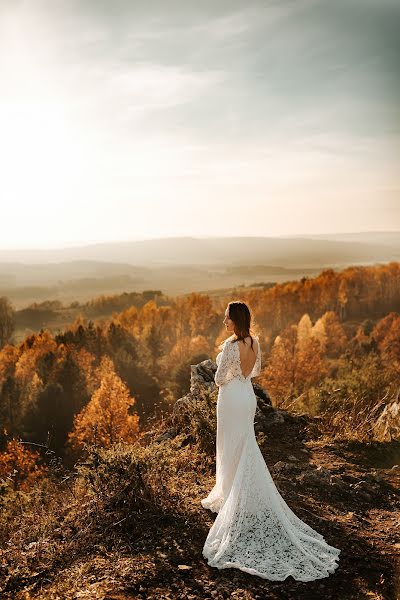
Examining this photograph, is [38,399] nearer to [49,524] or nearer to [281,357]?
[281,357]

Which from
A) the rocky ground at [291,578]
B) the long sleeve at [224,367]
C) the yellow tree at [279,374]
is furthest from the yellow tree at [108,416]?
the long sleeve at [224,367]

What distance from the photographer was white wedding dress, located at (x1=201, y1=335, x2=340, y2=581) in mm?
5414

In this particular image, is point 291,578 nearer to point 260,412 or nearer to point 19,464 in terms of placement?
point 260,412

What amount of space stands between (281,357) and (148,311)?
2120 inches

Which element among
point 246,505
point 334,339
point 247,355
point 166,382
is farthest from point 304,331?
point 246,505

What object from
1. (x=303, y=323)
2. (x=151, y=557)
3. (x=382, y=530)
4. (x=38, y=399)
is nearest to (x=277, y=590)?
(x=151, y=557)

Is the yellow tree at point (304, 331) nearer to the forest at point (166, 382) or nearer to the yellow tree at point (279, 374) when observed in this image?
the forest at point (166, 382)

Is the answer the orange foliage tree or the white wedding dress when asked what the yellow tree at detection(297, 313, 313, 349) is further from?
the white wedding dress

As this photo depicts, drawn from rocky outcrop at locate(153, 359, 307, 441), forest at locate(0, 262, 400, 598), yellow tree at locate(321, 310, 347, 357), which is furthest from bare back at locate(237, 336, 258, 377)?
yellow tree at locate(321, 310, 347, 357)

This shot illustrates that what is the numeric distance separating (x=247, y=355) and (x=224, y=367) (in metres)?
0.34

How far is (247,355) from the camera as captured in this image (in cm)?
655

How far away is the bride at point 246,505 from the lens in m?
5.43

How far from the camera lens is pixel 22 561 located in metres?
5.54

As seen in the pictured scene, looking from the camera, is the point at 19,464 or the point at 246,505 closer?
the point at 246,505
